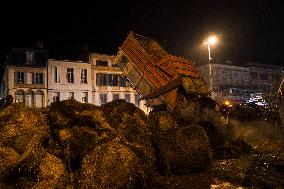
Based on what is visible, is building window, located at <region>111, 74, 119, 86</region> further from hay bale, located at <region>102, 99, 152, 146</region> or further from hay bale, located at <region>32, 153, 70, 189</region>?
hay bale, located at <region>32, 153, 70, 189</region>

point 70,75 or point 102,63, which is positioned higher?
point 102,63

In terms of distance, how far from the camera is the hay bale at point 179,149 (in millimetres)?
5383

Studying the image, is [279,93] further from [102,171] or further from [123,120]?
[102,171]

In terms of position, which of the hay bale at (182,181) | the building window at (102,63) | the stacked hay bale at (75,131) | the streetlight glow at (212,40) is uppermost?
the building window at (102,63)

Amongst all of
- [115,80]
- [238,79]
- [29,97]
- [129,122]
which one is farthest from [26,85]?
[238,79]

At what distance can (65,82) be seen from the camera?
111 ft

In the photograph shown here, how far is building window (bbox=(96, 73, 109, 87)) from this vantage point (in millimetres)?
35812

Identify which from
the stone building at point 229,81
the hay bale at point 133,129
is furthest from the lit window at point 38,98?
the hay bale at point 133,129

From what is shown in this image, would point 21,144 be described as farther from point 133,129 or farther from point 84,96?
point 84,96

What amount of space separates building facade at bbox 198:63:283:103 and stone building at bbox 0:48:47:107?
2259 cm

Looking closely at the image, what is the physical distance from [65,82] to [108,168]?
1210 inches

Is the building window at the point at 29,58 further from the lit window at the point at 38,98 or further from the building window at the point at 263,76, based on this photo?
the building window at the point at 263,76

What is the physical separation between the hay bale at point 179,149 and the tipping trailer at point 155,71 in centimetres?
419

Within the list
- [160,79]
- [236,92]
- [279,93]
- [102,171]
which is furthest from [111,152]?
[236,92]
